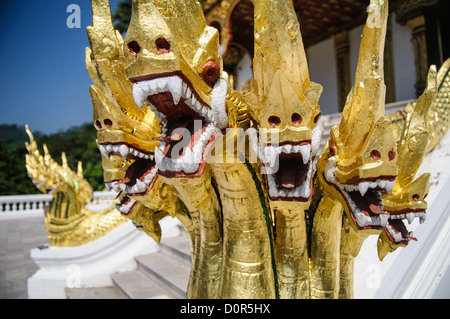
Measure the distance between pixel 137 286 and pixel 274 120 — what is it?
227 cm

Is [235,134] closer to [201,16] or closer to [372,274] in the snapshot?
[201,16]

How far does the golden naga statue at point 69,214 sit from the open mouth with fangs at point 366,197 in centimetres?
271

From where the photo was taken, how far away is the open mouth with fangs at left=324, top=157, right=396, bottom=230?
81 cm

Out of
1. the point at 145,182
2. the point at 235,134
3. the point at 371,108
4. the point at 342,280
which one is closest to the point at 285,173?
the point at 235,134

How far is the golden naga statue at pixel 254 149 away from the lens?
68cm

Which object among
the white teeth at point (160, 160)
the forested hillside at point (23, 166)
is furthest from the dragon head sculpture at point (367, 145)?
the forested hillside at point (23, 166)

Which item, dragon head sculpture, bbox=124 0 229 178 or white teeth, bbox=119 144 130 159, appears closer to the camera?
dragon head sculpture, bbox=124 0 229 178

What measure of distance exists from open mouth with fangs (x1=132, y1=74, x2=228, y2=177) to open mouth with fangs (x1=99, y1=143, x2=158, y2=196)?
0.21m

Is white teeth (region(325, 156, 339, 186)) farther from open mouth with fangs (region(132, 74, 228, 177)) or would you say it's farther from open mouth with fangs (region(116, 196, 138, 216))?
open mouth with fangs (region(116, 196, 138, 216))

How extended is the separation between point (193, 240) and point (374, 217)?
679mm

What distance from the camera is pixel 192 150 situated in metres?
0.69

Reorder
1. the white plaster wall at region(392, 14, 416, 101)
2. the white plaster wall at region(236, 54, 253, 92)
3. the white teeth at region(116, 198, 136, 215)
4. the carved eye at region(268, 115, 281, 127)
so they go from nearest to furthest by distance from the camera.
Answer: the carved eye at region(268, 115, 281, 127) < the white teeth at region(116, 198, 136, 215) < the white plaster wall at region(236, 54, 253, 92) < the white plaster wall at region(392, 14, 416, 101)
